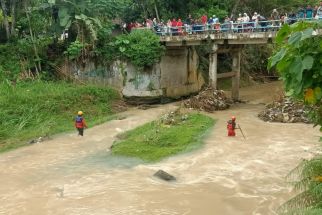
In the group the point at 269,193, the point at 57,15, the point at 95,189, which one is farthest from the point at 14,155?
the point at 57,15

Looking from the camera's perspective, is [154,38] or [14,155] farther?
[154,38]

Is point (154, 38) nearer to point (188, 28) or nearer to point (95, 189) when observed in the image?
point (188, 28)

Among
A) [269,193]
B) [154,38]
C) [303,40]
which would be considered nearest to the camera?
[303,40]

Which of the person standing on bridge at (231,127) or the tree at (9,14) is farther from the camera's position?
the tree at (9,14)

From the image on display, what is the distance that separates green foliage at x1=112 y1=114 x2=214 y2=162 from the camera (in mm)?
13695

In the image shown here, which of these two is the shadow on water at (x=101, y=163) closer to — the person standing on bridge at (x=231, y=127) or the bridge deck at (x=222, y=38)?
the person standing on bridge at (x=231, y=127)

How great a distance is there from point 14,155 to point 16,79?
891 centimetres

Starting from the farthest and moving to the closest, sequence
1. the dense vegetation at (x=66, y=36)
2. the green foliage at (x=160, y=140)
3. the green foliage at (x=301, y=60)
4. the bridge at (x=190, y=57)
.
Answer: the dense vegetation at (x=66, y=36)
the bridge at (x=190, y=57)
the green foliage at (x=160, y=140)
the green foliage at (x=301, y=60)

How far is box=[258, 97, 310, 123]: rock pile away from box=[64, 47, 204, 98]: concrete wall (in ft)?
20.2

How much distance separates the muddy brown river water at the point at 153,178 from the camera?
9.73m

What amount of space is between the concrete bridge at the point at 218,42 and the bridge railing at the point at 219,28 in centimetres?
22

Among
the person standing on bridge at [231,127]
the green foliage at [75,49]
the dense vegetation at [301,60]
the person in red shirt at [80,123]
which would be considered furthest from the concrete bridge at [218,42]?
the dense vegetation at [301,60]

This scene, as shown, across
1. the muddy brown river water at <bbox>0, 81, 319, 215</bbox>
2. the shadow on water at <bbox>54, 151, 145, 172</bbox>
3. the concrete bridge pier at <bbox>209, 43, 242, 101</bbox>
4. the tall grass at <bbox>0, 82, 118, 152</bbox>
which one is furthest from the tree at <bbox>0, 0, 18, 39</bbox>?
the shadow on water at <bbox>54, 151, 145, 172</bbox>

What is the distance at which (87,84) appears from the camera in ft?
77.6
